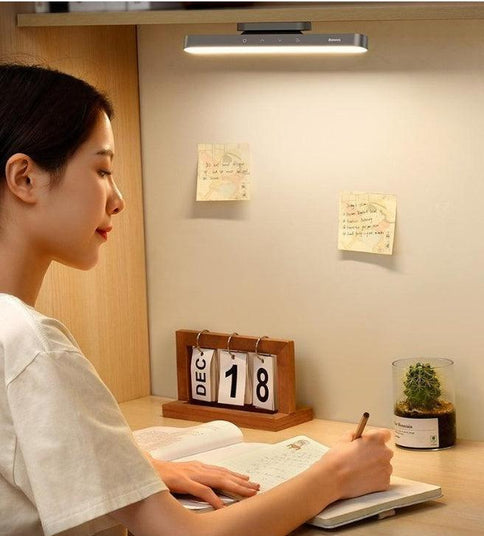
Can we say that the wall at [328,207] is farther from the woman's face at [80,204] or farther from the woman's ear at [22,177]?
the woman's ear at [22,177]

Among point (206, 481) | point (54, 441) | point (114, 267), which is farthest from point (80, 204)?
point (114, 267)

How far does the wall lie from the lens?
1.89 metres

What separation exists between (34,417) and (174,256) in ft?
3.52

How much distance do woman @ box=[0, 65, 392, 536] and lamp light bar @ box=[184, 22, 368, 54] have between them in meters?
0.42

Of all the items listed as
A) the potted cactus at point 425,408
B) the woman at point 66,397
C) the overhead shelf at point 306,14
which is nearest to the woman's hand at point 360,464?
the woman at point 66,397

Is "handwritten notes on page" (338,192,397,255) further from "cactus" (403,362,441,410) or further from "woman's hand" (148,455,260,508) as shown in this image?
"woman's hand" (148,455,260,508)

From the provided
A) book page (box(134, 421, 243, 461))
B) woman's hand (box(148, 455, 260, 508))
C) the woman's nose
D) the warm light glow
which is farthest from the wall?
the woman's nose

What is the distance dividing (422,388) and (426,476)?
0.64ft

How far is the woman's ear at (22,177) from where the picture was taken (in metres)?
1.31

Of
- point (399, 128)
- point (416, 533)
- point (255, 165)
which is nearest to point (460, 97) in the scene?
point (399, 128)

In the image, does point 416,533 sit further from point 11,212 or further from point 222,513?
point 11,212

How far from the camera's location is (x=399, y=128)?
193 centimetres

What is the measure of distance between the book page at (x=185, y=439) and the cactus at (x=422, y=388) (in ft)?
1.03

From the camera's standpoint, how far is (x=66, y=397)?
1.20m
